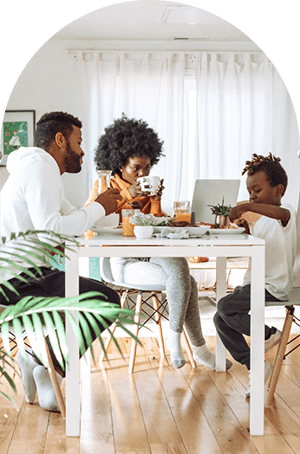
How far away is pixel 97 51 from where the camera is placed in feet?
14.8

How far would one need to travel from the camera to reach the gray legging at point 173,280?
7.55 feet

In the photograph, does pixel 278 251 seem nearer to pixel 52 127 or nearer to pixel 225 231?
pixel 225 231

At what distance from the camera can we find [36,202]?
5.79ft

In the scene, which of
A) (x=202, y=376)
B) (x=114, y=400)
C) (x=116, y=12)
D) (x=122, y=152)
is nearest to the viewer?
(x=114, y=400)

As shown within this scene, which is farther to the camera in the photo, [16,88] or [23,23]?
[16,88]

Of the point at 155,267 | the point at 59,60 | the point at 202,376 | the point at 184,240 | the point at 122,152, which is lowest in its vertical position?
the point at 202,376

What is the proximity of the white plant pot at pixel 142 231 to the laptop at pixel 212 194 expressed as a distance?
21.7 inches

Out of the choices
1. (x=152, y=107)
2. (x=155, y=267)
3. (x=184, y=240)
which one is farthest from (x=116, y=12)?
(x=184, y=240)

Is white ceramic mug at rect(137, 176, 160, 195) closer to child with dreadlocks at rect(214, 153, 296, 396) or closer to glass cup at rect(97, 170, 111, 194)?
glass cup at rect(97, 170, 111, 194)

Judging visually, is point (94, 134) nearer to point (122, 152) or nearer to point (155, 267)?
point (122, 152)

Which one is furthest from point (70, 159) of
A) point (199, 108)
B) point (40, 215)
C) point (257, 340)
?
point (199, 108)

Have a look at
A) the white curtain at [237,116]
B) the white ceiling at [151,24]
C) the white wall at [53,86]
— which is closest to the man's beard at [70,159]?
the white ceiling at [151,24]

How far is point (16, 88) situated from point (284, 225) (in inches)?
126

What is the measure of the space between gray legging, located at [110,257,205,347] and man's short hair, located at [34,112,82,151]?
671mm
